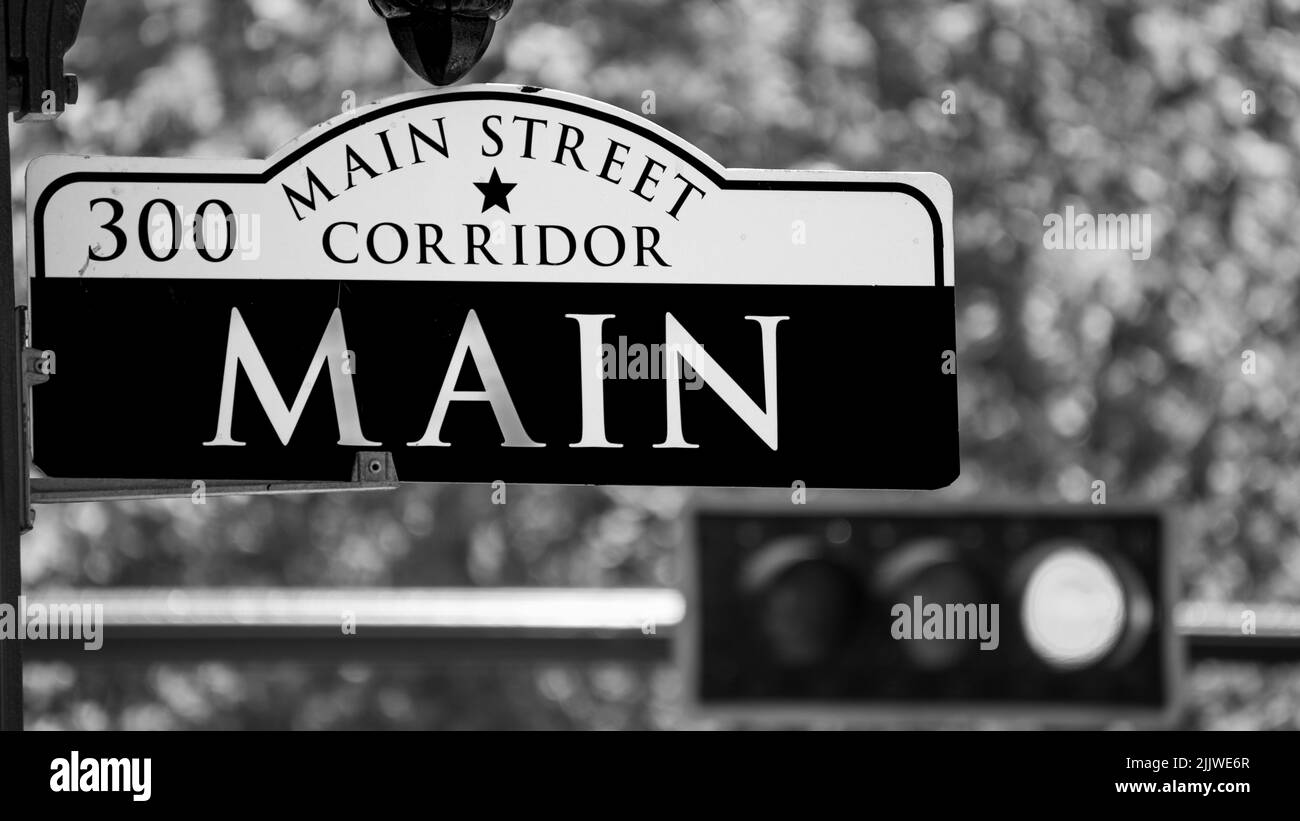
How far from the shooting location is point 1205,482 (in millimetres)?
7031

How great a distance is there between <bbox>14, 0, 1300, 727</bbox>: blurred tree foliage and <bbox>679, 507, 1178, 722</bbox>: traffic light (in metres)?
3.61

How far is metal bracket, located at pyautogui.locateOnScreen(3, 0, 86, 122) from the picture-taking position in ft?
4.22

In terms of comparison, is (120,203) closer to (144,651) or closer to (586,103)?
(586,103)

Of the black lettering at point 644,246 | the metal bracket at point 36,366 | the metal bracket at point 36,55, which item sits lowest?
the metal bracket at point 36,366

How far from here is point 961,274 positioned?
6.82 m

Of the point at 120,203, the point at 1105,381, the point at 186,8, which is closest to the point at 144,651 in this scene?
the point at 120,203

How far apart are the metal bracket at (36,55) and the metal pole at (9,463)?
8cm

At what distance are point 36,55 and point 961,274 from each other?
18.7ft

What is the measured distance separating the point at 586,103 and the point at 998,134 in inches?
227

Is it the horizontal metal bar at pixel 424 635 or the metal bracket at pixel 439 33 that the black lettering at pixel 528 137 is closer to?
the metal bracket at pixel 439 33

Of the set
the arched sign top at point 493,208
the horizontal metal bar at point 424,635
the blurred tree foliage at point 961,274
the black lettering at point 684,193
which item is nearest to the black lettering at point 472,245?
the arched sign top at point 493,208

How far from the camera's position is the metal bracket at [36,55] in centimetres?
129

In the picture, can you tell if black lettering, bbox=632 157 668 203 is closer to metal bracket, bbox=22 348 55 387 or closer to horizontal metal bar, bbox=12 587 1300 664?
metal bracket, bbox=22 348 55 387
